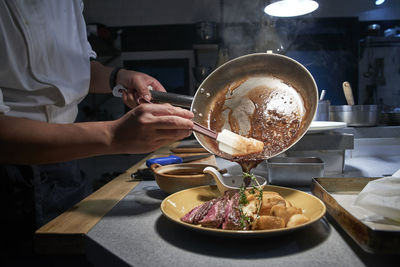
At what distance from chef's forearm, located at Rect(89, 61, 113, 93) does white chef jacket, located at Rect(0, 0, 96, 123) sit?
0.08m

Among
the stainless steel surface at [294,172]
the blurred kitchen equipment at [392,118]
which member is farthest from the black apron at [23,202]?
the blurred kitchen equipment at [392,118]

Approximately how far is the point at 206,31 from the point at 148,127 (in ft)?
10.6

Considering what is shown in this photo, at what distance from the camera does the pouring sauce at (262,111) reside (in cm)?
119

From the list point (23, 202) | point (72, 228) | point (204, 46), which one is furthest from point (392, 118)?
point (204, 46)

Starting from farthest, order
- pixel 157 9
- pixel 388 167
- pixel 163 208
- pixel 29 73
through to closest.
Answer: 1. pixel 157 9
2. pixel 388 167
3. pixel 29 73
4. pixel 163 208

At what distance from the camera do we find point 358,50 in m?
4.38

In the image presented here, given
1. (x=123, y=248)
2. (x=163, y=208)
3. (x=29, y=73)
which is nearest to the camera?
(x=123, y=248)

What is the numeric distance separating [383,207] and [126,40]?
4.55 metres

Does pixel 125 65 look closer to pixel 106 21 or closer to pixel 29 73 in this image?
pixel 106 21

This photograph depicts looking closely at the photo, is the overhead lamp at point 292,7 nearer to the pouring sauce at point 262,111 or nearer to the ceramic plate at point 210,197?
the pouring sauce at point 262,111

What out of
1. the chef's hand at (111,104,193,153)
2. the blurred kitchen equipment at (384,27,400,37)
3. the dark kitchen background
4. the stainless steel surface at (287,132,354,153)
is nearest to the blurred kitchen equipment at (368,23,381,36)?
the dark kitchen background

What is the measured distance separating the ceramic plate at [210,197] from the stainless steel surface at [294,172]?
16 centimetres

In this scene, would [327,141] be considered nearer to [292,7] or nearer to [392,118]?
[392,118]

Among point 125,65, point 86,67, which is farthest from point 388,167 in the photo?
point 125,65
